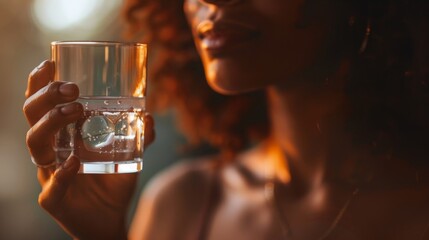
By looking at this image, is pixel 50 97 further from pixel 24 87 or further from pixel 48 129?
pixel 24 87

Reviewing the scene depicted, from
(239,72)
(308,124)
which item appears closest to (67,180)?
(239,72)

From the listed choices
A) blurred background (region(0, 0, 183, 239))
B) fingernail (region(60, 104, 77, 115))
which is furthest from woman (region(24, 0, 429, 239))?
blurred background (region(0, 0, 183, 239))

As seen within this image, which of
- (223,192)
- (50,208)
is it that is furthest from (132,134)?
(223,192)

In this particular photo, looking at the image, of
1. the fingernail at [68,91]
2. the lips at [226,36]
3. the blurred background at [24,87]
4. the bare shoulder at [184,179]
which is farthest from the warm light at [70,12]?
the fingernail at [68,91]

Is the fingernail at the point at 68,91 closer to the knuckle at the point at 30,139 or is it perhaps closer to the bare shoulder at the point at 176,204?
the knuckle at the point at 30,139

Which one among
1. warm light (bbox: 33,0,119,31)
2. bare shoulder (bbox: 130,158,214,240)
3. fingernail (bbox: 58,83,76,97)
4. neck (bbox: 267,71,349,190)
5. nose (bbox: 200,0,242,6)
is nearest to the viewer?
fingernail (bbox: 58,83,76,97)

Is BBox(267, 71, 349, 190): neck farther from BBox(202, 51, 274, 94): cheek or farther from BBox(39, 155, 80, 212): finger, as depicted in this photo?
BBox(39, 155, 80, 212): finger
